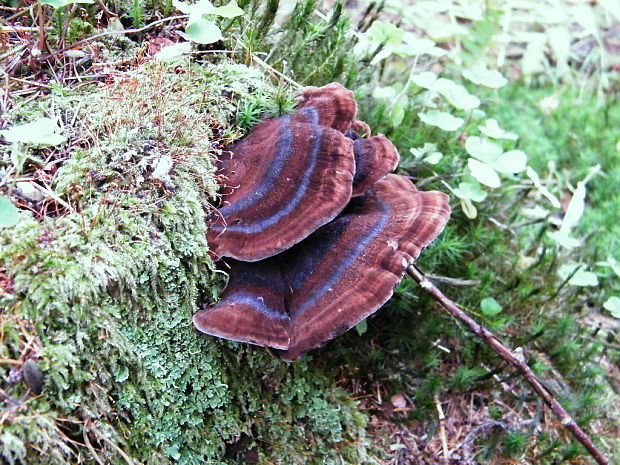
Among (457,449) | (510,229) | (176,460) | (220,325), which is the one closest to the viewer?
(220,325)

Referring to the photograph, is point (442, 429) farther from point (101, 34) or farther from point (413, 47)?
point (101, 34)

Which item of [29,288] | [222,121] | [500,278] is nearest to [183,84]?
[222,121]

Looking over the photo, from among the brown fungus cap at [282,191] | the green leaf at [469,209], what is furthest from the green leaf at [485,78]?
the brown fungus cap at [282,191]

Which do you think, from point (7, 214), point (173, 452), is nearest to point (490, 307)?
point (173, 452)

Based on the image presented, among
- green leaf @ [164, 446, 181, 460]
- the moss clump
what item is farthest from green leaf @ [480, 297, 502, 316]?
green leaf @ [164, 446, 181, 460]

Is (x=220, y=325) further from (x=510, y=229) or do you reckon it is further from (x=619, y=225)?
(x=619, y=225)

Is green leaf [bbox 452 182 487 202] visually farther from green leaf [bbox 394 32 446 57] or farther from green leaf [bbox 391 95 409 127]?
green leaf [bbox 394 32 446 57]

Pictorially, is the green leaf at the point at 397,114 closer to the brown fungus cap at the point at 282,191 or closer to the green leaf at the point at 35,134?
the brown fungus cap at the point at 282,191

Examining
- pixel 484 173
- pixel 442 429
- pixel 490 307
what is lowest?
pixel 442 429
